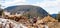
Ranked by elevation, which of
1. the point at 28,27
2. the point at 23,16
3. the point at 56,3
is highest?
the point at 56,3

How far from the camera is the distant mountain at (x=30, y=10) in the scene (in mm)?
2693

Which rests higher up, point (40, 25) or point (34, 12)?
point (34, 12)

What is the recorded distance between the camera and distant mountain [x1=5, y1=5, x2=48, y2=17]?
106 inches

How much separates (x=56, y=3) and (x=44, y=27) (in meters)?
0.44

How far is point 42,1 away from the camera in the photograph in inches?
108

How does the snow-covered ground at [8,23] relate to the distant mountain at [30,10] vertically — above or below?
below

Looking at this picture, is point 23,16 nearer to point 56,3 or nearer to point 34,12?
point 34,12

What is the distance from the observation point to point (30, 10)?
107 inches

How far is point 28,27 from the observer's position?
8.73ft

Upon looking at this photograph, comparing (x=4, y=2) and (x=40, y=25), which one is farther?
(x=4, y=2)

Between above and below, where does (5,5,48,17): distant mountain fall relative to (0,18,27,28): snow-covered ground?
above

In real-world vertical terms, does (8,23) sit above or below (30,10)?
below

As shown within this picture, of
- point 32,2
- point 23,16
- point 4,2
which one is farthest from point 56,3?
point 4,2

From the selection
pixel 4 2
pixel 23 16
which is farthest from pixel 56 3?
pixel 4 2
